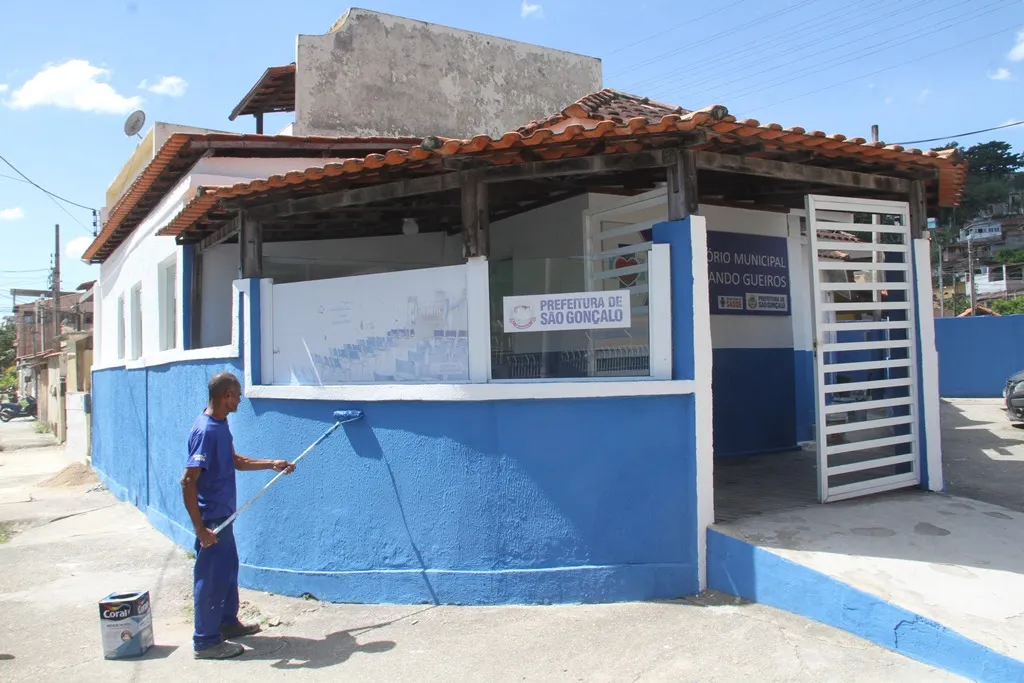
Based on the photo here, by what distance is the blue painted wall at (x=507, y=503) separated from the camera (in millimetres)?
5277

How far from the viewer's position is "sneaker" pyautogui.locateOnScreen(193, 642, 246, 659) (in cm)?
482

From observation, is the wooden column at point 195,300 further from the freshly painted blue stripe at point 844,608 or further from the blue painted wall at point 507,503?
the freshly painted blue stripe at point 844,608

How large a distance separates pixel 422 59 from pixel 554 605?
9.91 m

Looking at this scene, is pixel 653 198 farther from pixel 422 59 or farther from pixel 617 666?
pixel 422 59

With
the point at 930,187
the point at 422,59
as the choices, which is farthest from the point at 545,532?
the point at 422,59

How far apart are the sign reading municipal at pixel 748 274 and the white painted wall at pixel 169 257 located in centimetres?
477

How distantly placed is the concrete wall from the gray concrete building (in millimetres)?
15

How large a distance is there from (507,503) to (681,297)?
1.83 m

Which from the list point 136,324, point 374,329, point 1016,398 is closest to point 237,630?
point 374,329

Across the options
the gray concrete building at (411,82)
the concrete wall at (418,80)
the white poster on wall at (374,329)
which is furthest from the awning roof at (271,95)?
the white poster on wall at (374,329)

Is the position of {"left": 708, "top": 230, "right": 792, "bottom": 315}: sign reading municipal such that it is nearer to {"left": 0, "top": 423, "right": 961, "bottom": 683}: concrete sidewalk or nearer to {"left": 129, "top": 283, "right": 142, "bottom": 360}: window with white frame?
{"left": 0, "top": 423, "right": 961, "bottom": 683}: concrete sidewalk

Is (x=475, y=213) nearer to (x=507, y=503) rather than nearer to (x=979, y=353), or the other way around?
(x=507, y=503)

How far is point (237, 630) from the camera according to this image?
510 centimetres

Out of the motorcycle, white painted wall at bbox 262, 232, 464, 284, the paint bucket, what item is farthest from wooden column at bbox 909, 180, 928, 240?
the motorcycle
